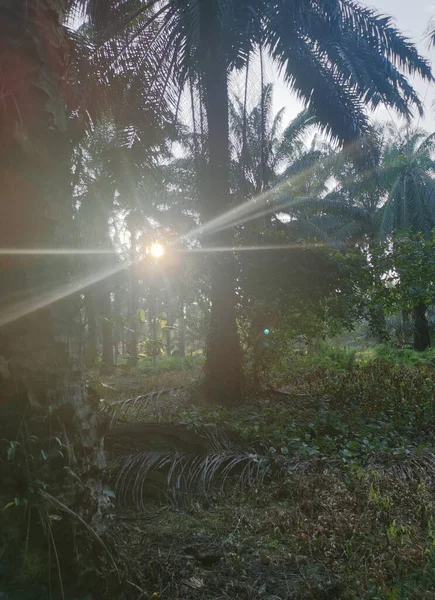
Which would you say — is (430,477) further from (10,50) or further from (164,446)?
(10,50)

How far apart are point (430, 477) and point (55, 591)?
3229 mm

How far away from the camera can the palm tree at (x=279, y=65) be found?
7297 mm

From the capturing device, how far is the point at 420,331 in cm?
1998

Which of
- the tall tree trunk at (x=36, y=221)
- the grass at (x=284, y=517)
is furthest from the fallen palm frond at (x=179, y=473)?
the tall tree trunk at (x=36, y=221)

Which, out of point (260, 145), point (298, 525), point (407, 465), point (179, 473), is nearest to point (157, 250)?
point (260, 145)

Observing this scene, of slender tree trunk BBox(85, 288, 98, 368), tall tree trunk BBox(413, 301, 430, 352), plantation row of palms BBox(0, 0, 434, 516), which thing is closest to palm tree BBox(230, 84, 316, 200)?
plantation row of palms BBox(0, 0, 434, 516)

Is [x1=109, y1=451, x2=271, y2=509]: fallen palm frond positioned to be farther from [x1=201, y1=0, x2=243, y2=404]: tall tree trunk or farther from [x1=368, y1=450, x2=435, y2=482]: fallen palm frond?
[x1=201, y1=0, x2=243, y2=404]: tall tree trunk

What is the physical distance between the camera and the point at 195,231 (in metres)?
8.38

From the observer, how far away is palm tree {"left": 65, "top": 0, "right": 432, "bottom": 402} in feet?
23.9

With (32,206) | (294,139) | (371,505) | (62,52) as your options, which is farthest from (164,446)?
(294,139)

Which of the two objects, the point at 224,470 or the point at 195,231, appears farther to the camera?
the point at 195,231

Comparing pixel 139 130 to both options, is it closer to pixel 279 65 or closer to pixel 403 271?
pixel 279 65

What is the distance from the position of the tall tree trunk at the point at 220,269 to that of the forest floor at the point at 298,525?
86.9 inches

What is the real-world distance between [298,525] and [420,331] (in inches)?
759
